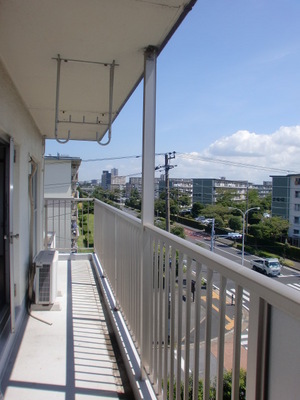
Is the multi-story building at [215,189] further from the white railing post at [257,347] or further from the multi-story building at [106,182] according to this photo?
the multi-story building at [106,182]

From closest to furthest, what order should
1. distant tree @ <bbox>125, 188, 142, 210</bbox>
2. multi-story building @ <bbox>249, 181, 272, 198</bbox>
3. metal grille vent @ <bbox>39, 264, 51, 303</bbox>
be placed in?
distant tree @ <bbox>125, 188, 142, 210</bbox> → metal grille vent @ <bbox>39, 264, 51, 303</bbox> → multi-story building @ <bbox>249, 181, 272, 198</bbox>

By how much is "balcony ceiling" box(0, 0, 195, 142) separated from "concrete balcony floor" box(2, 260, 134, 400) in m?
2.05

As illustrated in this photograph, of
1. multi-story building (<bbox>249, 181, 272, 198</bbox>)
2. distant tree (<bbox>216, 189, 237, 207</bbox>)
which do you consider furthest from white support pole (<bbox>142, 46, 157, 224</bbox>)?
distant tree (<bbox>216, 189, 237, 207</bbox>)

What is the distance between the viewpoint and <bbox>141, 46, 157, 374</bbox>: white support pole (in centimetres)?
175

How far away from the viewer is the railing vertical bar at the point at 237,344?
795 mm

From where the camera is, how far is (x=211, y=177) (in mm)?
4145

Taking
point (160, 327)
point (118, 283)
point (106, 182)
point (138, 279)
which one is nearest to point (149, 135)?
point (138, 279)

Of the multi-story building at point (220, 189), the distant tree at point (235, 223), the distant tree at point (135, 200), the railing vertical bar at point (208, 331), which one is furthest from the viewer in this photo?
the multi-story building at point (220, 189)

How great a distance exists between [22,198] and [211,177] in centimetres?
240

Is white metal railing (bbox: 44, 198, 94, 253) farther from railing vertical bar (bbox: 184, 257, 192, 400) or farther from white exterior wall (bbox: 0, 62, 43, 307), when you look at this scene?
railing vertical bar (bbox: 184, 257, 192, 400)

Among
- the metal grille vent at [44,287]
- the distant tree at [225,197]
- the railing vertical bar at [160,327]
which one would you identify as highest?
the distant tree at [225,197]

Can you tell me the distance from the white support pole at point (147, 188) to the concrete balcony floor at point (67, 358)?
13.9 inches

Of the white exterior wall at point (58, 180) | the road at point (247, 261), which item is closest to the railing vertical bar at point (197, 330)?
the road at point (247, 261)

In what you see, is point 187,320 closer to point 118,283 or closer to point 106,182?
point 118,283
